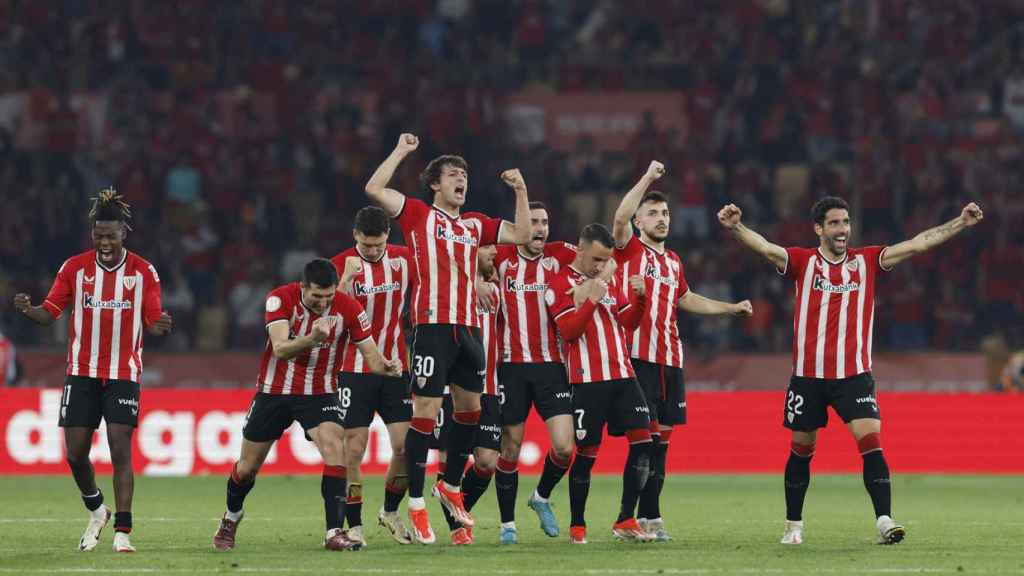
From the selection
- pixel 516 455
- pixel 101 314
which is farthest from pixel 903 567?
Result: pixel 101 314

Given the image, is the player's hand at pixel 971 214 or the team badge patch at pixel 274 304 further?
the player's hand at pixel 971 214

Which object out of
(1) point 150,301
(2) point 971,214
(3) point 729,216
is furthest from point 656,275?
(1) point 150,301

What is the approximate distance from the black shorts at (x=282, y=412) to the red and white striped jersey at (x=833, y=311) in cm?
337

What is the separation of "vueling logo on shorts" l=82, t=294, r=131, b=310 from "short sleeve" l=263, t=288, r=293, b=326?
1021 mm

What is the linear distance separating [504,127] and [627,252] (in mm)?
15854

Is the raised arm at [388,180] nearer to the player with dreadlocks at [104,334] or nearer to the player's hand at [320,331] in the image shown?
the player's hand at [320,331]

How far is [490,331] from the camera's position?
13.0m

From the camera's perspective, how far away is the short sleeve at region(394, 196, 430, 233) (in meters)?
11.7

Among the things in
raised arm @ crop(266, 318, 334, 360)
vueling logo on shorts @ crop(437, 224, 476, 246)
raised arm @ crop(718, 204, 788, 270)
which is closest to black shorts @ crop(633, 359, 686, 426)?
raised arm @ crop(718, 204, 788, 270)

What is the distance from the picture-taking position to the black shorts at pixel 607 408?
39.2ft

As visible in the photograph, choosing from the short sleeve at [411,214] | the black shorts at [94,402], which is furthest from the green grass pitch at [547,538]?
the short sleeve at [411,214]

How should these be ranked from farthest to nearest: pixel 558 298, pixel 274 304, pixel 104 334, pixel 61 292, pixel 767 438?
1. pixel 767 438
2. pixel 558 298
3. pixel 61 292
4. pixel 104 334
5. pixel 274 304

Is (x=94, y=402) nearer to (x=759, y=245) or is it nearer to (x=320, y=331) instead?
(x=320, y=331)

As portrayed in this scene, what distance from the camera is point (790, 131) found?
93.6 ft
